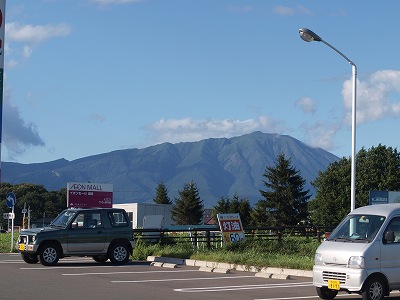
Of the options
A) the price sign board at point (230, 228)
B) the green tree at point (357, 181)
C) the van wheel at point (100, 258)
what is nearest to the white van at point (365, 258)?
the van wheel at point (100, 258)

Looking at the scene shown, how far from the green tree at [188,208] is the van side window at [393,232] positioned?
324ft

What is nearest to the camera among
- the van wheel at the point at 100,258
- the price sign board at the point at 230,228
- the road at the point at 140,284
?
the road at the point at 140,284

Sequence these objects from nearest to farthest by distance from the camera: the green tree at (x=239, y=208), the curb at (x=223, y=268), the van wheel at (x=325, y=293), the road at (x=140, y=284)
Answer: the van wheel at (x=325, y=293), the road at (x=140, y=284), the curb at (x=223, y=268), the green tree at (x=239, y=208)

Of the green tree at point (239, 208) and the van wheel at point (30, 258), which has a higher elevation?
the green tree at point (239, 208)

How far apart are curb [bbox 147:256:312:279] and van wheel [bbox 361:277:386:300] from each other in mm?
5331

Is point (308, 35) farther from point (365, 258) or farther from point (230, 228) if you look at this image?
point (365, 258)

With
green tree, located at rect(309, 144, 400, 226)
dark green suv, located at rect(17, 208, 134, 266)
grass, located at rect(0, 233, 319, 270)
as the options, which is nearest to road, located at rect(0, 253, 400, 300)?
dark green suv, located at rect(17, 208, 134, 266)

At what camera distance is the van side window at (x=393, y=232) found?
14453 millimetres

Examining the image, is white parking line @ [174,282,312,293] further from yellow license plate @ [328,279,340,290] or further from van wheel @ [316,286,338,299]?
yellow license plate @ [328,279,340,290]

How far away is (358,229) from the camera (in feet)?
49.2

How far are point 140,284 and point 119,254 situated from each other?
6.55 m

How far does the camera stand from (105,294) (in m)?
15.4

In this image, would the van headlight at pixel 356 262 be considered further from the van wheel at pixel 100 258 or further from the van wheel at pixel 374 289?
the van wheel at pixel 100 258

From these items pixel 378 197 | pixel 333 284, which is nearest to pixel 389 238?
pixel 333 284
